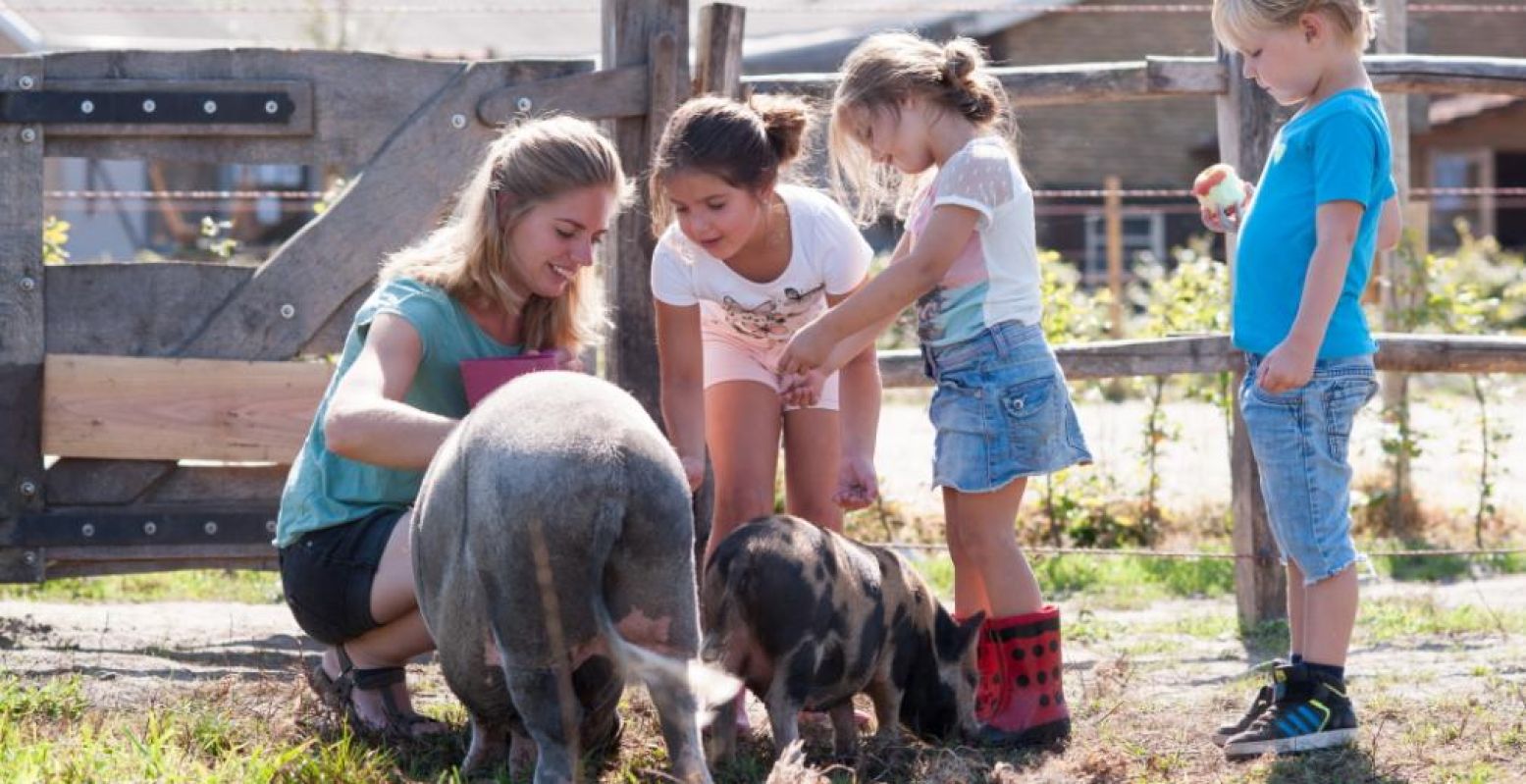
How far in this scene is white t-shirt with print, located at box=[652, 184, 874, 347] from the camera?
4484 mm

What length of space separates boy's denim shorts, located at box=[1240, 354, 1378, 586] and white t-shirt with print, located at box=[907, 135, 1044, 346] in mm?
626

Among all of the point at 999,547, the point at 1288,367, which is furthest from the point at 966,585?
the point at 1288,367

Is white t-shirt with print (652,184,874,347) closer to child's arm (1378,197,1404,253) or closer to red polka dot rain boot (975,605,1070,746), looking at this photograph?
red polka dot rain boot (975,605,1070,746)

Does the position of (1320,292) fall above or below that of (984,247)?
below

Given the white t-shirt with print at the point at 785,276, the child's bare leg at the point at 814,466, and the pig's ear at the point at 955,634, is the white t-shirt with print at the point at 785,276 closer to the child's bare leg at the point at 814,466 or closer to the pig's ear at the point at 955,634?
the child's bare leg at the point at 814,466

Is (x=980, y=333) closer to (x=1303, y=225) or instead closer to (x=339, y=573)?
(x=1303, y=225)

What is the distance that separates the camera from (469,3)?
2506cm

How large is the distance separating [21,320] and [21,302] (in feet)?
0.18

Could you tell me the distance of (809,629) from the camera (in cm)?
376

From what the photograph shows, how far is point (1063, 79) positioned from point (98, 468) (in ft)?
11.0

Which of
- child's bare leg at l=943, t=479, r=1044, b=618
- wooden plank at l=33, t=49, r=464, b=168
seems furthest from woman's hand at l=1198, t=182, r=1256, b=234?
wooden plank at l=33, t=49, r=464, b=168

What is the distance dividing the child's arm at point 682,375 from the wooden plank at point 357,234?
1.35 meters

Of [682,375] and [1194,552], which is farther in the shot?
[1194,552]

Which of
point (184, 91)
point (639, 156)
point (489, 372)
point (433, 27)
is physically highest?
point (433, 27)
